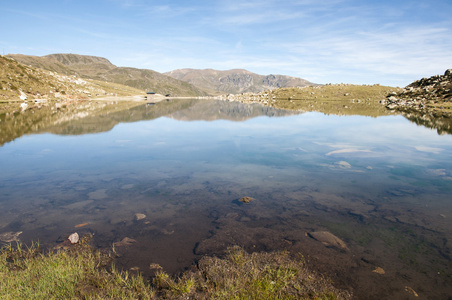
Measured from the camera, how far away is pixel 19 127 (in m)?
38.2

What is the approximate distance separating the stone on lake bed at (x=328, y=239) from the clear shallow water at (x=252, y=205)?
272 millimetres

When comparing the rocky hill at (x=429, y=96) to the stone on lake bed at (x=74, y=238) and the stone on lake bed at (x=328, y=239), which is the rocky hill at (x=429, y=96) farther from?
the stone on lake bed at (x=74, y=238)

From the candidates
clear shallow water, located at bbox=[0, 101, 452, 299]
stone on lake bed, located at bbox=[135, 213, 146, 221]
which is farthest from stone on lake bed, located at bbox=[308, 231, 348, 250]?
stone on lake bed, located at bbox=[135, 213, 146, 221]

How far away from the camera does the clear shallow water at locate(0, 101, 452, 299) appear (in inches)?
353

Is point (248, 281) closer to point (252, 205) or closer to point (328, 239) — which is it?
point (328, 239)

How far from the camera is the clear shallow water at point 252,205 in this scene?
8961 millimetres

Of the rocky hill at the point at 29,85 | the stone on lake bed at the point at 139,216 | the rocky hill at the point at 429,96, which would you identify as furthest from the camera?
the rocky hill at the point at 429,96

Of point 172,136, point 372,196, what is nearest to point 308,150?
point 372,196

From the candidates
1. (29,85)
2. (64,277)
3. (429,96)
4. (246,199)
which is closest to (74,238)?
(64,277)

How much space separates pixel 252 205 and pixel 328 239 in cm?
416

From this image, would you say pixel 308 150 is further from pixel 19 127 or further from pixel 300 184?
pixel 19 127

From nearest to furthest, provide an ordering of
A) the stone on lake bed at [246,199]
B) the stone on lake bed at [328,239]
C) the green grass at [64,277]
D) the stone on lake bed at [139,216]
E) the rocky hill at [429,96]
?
1. the green grass at [64,277]
2. the stone on lake bed at [328,239]
3. the stone on lake bed at [139,216]
4. the stone on lake bed at [246,199]
5. the rocky hill at [429,96]

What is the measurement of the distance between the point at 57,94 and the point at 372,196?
14502 cm

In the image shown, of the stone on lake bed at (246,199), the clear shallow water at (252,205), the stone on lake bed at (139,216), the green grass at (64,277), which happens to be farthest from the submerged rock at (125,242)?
the stone on lake bed at (246,199)
